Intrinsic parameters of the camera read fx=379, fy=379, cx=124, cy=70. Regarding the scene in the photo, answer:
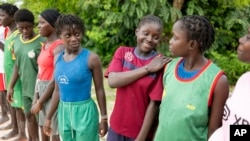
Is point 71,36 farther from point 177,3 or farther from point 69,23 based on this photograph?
point 177,3

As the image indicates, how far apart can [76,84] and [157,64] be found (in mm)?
774

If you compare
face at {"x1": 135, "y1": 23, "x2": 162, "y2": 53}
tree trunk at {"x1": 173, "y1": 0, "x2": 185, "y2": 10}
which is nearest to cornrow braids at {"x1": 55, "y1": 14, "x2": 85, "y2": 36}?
face at {"x1": 135, "y1": 23, "x2": 162, "y2": 53}

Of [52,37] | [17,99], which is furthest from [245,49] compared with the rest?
[17,99]

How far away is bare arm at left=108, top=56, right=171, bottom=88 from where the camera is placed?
2.27 meters

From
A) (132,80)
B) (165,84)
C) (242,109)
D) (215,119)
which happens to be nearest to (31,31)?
(132,80)

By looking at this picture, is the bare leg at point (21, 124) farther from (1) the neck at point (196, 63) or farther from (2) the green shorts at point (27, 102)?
(1) the neck at point (196, 63)

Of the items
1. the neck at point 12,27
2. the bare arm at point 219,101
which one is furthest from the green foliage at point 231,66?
the bare arm at point 219,101

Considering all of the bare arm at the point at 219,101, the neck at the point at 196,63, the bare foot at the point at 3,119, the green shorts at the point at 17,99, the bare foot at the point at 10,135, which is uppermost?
the neck at the point at 196,63

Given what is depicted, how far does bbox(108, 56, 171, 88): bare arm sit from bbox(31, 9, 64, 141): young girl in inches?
38.9

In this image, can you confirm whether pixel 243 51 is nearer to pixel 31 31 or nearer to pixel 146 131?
pixel 146 131

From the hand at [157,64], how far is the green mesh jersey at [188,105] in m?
0.14

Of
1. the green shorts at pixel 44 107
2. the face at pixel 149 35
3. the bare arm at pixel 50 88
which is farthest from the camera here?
the green shorts at pixel 44 107

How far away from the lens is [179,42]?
2.09 meters

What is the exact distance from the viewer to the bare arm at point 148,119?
7.68 ft
